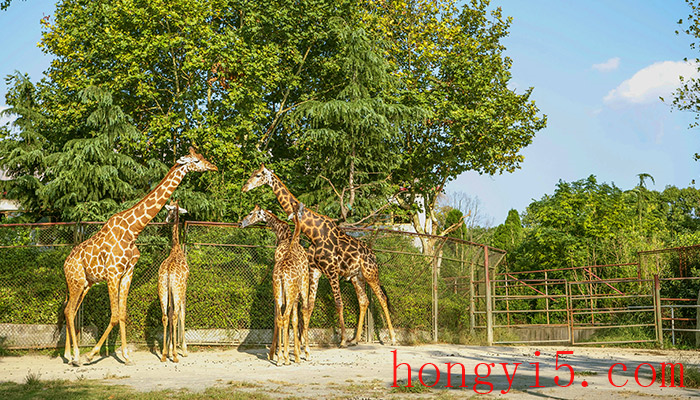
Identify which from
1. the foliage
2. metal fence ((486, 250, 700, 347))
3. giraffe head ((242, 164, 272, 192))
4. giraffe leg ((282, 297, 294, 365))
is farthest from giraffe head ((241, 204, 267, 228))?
the foliage

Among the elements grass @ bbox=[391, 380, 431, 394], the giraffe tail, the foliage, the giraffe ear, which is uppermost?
the foliage

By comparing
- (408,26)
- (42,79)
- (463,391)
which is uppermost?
(408,26)

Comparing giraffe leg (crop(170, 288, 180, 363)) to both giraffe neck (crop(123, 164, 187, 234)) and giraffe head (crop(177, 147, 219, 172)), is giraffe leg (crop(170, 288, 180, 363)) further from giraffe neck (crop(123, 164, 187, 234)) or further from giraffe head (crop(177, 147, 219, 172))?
giraffe head (crop(177, 147, 219, 172))

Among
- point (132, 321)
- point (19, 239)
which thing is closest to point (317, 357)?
point (132, 321)

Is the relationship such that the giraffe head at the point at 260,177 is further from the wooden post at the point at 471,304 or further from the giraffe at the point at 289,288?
the wooden post at the point at 471,304

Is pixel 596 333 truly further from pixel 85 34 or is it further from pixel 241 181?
pixel 85 34

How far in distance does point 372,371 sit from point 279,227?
3634 millimetres

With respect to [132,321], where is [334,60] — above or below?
above

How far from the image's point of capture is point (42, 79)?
70.5 ft

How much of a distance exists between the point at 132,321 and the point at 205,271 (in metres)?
1.67

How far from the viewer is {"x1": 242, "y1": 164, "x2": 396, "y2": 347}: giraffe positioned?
13.0m

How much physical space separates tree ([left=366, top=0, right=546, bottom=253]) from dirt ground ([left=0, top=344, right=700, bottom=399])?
12107mm

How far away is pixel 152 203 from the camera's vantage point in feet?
38.4

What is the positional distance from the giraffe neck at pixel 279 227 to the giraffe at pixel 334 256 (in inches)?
20.0
